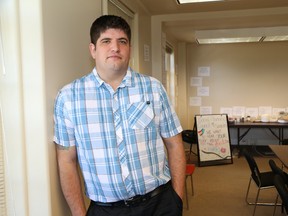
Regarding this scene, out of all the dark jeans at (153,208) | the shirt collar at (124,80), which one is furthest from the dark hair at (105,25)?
the dark jeans at (153,208)

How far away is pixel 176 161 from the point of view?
1.81 meters

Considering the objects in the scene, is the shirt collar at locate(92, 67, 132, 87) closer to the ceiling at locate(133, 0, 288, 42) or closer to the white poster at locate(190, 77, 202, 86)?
the ceiling at locate(133, 0, 288, 42)

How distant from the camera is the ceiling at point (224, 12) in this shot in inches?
151

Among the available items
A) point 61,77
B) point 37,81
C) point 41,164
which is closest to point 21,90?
point 37,81

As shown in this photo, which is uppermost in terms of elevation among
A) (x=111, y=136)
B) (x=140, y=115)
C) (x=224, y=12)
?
(x=224, y=12)

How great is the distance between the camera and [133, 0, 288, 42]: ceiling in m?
3.84

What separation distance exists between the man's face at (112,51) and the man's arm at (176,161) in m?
0.52

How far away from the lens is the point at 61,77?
5.51 ft

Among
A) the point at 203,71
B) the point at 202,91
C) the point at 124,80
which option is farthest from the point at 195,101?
the point at 124,80

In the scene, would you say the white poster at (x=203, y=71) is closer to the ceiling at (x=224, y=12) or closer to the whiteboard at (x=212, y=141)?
the whiteboard at (x=212, y=141)

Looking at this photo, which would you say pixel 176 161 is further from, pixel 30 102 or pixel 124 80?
pixel 30 102

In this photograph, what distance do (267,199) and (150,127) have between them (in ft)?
9.70

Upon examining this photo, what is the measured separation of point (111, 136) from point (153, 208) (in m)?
0.46

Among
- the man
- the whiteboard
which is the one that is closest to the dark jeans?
the man
